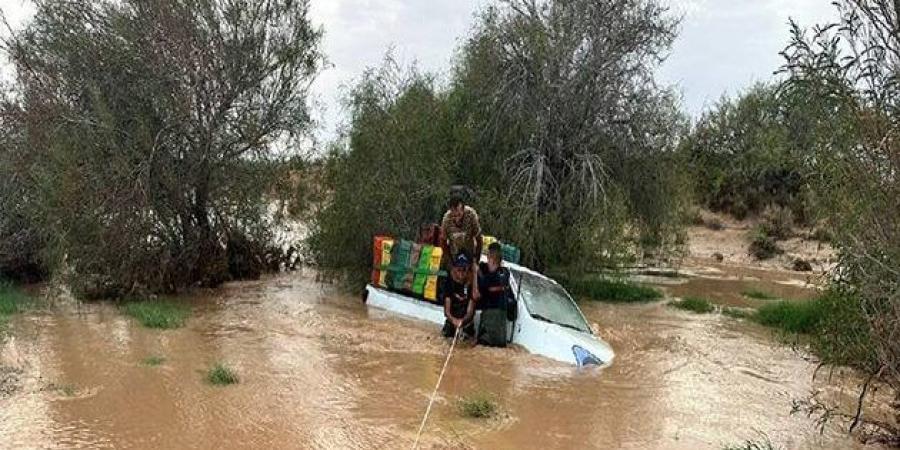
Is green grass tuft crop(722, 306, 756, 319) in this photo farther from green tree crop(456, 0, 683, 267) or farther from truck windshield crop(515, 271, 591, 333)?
truck windshield crop(515, 271, 591, 333)

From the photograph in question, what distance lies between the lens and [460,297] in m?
11.0

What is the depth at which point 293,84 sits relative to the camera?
16859 millimetres

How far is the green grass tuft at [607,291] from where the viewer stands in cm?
1667

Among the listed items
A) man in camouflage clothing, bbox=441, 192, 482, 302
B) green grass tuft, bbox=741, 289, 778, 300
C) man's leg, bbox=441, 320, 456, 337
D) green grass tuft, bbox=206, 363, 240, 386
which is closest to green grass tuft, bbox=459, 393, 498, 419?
green grass tuft, bbox=206, 363, 240, 386

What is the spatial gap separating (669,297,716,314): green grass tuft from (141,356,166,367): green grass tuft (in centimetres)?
964

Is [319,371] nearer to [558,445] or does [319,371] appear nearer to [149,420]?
[149,420]

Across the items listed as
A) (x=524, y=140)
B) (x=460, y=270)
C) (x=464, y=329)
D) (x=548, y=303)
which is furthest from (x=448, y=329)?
(x=524, y=140)

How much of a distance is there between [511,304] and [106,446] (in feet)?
17.7

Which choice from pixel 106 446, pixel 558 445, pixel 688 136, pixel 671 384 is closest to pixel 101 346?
pixel 106 446

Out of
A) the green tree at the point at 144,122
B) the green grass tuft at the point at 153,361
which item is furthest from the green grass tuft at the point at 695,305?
the green grass tuft at the point at 153,361

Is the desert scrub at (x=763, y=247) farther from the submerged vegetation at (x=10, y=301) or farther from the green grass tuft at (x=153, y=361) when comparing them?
the green grass tuft at (x=153, y=361)

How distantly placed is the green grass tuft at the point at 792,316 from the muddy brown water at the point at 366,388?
1022 millimetres

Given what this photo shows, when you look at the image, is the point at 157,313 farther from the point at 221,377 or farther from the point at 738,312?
the point at 738,312

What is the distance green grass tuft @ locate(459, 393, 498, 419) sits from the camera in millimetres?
8039
